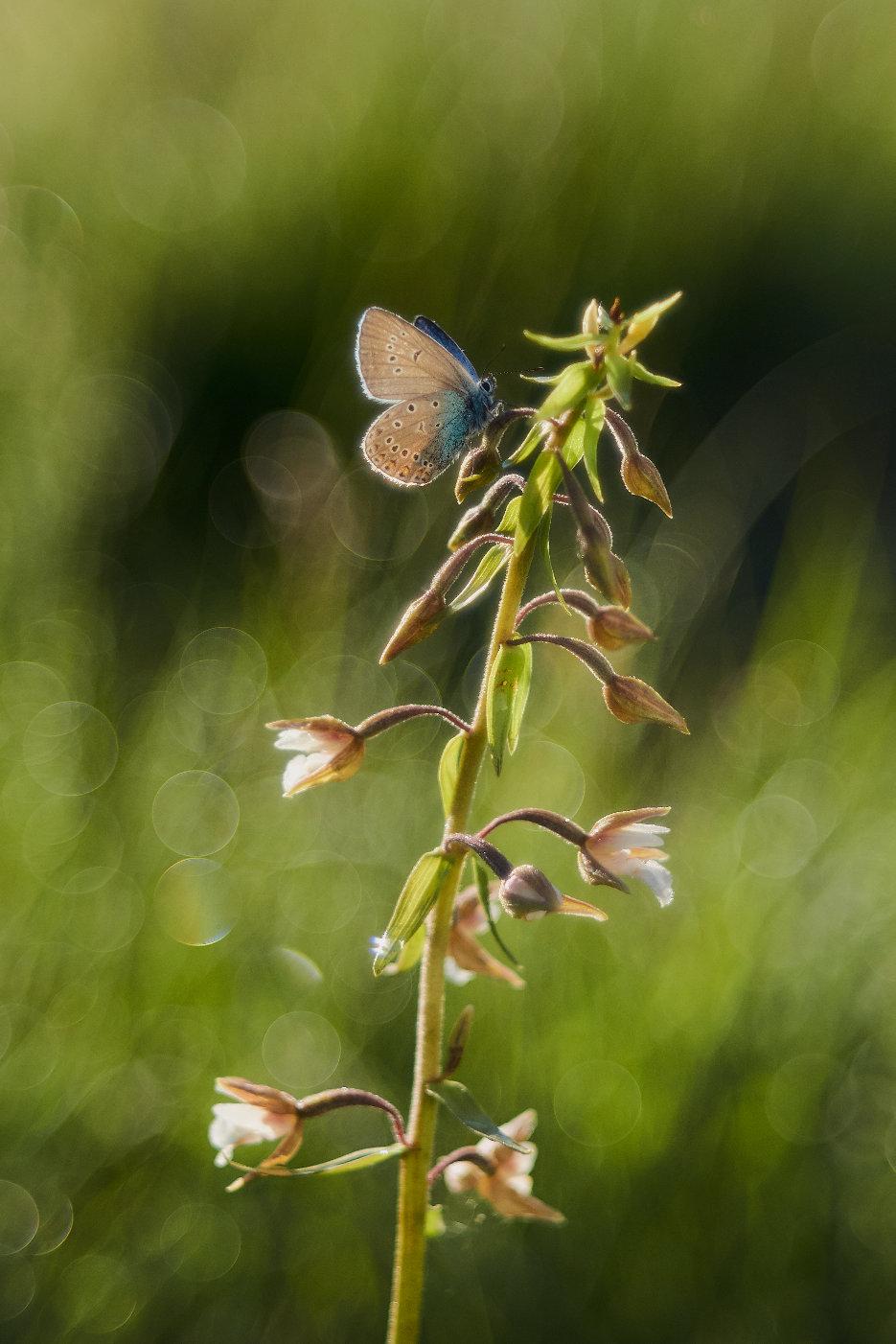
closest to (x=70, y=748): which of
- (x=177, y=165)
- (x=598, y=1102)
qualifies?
(x=598, y=1102)

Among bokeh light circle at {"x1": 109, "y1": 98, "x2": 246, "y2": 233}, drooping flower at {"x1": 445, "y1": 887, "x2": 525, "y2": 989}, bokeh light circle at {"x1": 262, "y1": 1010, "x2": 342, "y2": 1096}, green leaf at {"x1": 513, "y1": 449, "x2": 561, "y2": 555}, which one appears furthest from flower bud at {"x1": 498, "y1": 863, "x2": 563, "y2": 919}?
bokeh light circle at {"x1": 109, "y1": 98, "x2": 246, "y2": 233}

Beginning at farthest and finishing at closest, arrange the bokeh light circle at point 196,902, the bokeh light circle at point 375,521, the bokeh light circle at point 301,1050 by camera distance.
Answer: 1. the bokeh light circle at point 375,521
2. the bokeh light circle at point 196,902
3. the bokeh light circle at point 301,1050

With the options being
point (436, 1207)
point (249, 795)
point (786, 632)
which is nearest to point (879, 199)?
point (786, 632)

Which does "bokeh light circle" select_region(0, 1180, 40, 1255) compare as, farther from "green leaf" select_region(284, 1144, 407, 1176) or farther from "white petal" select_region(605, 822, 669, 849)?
Answer: "white petal" select_region(605, 822, 669, 849)

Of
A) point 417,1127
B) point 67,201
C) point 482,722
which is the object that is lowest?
point 417,1127

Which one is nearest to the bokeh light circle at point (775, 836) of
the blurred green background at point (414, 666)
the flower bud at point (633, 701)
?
the blurred green background at point (414, 666)

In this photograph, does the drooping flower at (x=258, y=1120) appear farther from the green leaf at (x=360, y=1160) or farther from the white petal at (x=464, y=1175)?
the white petal at (x=464, y=1175)

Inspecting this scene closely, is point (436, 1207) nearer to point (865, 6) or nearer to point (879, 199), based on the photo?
point (879, 199)
